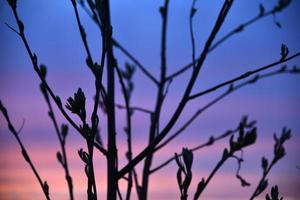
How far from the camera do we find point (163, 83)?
188 cm

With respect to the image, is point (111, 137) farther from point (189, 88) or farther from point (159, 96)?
point (159, 96)

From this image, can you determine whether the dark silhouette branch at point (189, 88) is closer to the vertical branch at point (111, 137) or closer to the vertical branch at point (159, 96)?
the vertical branch at point (111, 137)

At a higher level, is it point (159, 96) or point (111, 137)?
point (159, 96)

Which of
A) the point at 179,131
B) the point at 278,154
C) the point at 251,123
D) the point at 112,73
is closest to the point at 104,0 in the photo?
the point at 112,73

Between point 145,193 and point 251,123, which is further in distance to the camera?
point 251,123

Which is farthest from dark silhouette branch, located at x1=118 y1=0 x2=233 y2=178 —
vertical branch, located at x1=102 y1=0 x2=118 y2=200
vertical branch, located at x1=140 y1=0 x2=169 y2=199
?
vertical branch, located at x1=140 y1=0 x2=169 y2=199

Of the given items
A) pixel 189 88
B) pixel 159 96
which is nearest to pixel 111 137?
pixel 189 88

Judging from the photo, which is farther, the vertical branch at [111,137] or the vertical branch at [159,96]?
the vertical branch at [159,96]

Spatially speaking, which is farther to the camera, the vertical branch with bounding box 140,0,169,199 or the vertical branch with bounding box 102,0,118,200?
the vertical branch with bounding box 140,0,169,199

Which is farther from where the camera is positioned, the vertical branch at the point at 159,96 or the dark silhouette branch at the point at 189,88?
the vertical branch at the point at 159,96

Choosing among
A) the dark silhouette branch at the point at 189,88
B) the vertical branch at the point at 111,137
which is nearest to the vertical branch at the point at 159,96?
the vertical branch at the point at 111,137

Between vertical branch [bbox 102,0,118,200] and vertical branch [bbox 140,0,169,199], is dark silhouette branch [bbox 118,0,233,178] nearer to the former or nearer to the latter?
vertical branch [bbox 102,0,118,200]

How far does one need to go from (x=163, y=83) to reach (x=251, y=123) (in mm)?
648

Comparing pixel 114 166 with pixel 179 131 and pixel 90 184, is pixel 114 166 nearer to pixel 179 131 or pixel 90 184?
pixel 90 184
